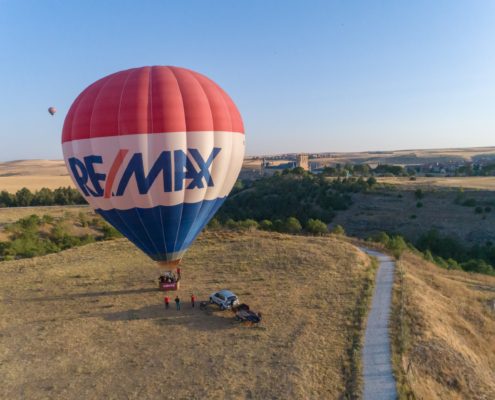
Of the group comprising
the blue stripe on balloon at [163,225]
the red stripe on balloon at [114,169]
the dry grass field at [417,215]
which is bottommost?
the dry grass field at [417,215]

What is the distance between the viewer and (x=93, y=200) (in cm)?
1888

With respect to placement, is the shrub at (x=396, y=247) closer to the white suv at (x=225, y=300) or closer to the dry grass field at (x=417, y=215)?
the white suv at (x=225, y=300)

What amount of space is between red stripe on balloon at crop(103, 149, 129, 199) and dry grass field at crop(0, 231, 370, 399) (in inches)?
279

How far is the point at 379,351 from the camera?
54.7ft

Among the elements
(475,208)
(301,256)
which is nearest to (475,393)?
(301,256)

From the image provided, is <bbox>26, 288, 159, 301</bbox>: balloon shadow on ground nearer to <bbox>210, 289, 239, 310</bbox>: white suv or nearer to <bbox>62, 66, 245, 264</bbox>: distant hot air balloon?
<bbox>210, 289, 239, 310</bbox>: white suv

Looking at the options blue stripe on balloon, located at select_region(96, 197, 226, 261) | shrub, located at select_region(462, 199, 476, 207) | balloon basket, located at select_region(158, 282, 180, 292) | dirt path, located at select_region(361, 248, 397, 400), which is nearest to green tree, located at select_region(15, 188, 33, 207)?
balloon basket, located at select_region(158, 282, 180, 292)

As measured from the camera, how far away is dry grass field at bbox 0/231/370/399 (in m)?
14.7

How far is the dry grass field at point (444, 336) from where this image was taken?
15.5 metres

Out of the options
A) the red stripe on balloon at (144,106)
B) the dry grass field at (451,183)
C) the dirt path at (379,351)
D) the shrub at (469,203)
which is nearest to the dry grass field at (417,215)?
the shrub at (469,203)

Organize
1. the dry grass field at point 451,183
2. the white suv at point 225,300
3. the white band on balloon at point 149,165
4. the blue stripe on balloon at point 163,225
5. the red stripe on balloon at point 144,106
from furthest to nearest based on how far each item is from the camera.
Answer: the dry grass field at point 451,183 → the white suv at point 225,300 → the blue stripe on balloon at point 163,225 → the white band on balloon at point 149,165 → the red stripe on balloon at point 144,106

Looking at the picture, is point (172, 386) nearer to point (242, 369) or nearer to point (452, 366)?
point (242, 369)

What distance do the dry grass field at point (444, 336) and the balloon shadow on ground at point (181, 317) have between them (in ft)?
27.7

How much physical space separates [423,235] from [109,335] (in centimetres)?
4363
